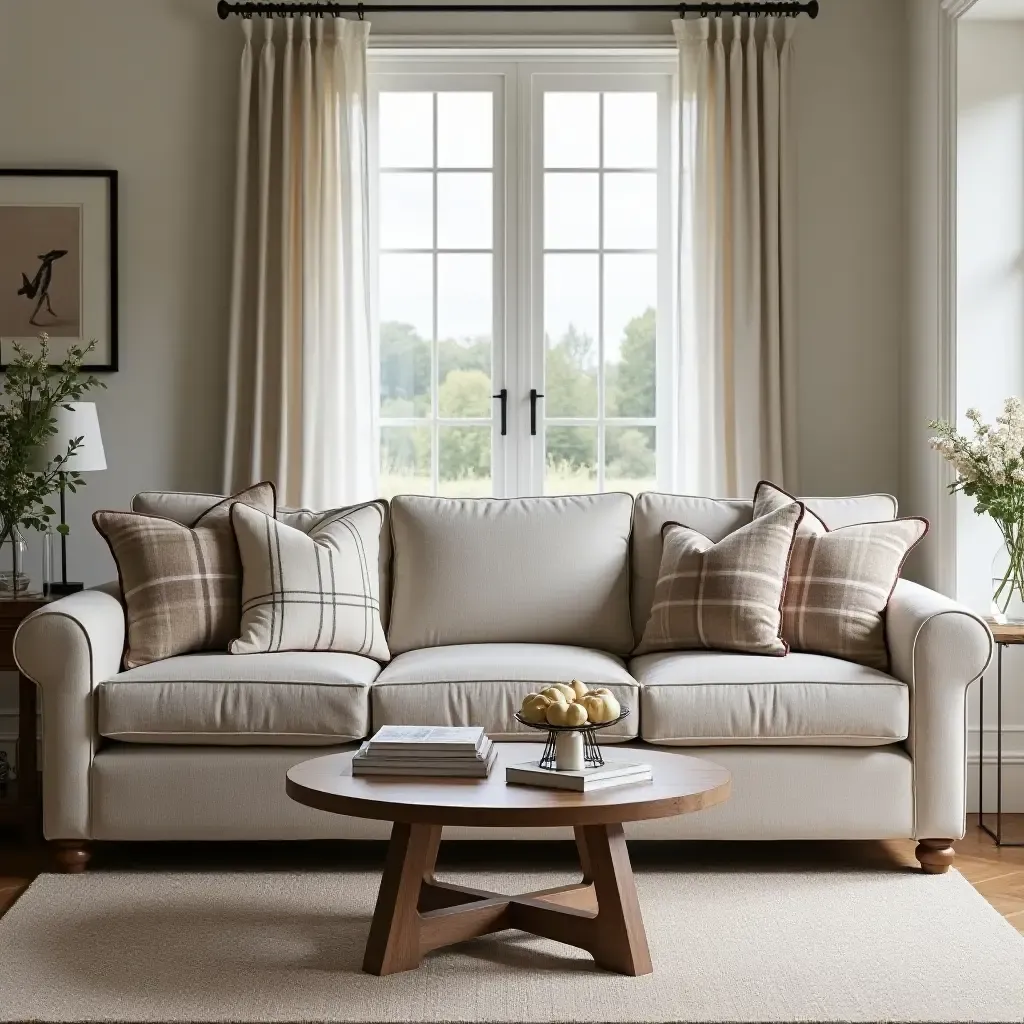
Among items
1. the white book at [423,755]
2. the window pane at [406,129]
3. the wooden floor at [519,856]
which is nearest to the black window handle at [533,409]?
the window pane at [406,129]

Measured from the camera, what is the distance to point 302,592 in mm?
3514

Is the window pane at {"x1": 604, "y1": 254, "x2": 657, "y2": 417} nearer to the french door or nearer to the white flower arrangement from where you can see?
the french door

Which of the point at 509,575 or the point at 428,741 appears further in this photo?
the point at 509,575

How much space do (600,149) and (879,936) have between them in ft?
9.41

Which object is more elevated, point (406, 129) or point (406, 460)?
point (406, 129)

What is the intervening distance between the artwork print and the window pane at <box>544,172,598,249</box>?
1.65 meters

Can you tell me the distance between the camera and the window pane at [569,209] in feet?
14.7

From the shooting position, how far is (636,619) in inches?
151

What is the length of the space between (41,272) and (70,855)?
7.04ft

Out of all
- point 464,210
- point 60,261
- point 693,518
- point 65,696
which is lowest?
point 65,696

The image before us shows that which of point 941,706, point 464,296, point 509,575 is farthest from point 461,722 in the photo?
point 464,296

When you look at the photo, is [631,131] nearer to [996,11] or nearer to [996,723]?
[996,11]

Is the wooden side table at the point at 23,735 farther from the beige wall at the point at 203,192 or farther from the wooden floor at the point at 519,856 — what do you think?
the beige wall at the point at 203,192

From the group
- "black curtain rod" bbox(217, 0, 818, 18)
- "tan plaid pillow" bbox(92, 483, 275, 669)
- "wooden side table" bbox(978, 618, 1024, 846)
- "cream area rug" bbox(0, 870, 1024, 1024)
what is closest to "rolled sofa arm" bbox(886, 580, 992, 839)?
"cream area rug" bbox(0, 870, 1024, 1024)
